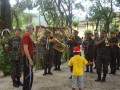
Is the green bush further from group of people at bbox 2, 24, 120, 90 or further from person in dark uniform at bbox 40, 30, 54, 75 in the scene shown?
person in dark uniform at bbox 40, 30, 54, 75

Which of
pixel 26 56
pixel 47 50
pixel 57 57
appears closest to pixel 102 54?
pixel 47 50

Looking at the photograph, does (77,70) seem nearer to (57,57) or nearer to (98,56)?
(98,56)

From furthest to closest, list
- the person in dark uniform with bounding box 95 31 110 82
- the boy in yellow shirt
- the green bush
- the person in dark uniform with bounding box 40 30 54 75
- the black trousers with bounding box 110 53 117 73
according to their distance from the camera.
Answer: the black trousers with bounding box 110 53 117 73
the green bush
the person in dark uniform with bounding box 40 30 54 75
the person in dark uniform with bounding box 95 31 110 82
the boy in yellow shirt

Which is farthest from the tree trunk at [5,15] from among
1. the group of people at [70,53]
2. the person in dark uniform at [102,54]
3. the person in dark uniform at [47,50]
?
the person in dark uniform at [102,54]

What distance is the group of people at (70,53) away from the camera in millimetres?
8922

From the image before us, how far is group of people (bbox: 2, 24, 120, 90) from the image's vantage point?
892 cm

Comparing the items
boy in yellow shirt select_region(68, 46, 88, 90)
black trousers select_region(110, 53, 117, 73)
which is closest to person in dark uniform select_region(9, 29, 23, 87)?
boy in yellow shirt select_region(68, 46, 88, 90)

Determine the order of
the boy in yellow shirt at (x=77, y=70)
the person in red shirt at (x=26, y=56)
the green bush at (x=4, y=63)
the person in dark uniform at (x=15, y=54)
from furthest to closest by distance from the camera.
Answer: the green bush at (x=4, y=63) < the person in dark uniform at (x=15, y=54) < the boy in yellow shirt at (x=77, y=70) < the person in red shirt at (x=26, y=56)

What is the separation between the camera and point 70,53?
1211 cm

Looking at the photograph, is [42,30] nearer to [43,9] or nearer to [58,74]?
[58,74]

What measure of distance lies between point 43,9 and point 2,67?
89.3ft

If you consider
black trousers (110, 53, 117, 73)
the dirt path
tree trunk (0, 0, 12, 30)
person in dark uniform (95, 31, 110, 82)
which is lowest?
the dirt path

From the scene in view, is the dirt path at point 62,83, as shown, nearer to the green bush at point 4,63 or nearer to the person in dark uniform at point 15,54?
the person in dark uniform at point 15,54

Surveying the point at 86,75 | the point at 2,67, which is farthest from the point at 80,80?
the point at 2,67
